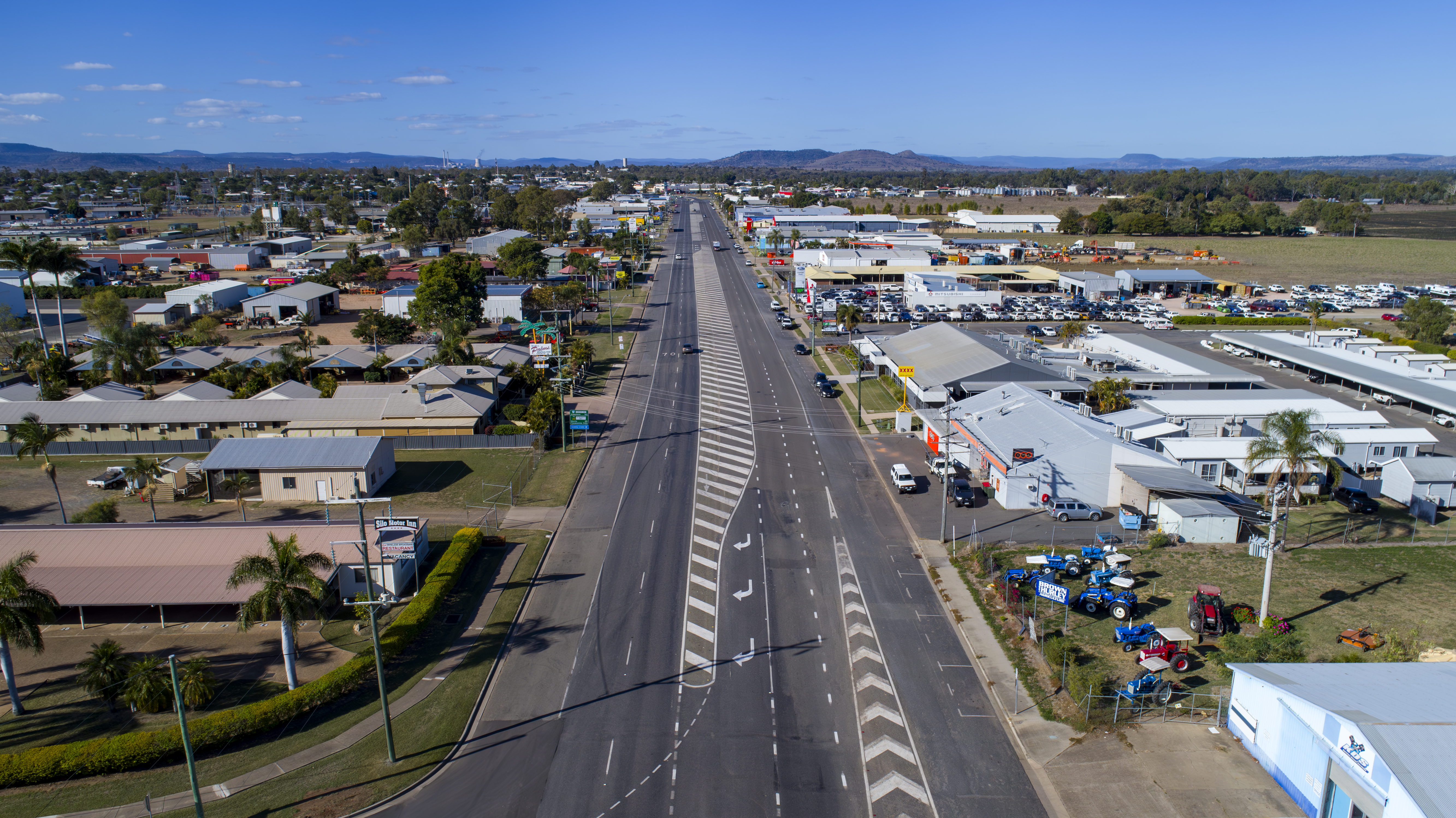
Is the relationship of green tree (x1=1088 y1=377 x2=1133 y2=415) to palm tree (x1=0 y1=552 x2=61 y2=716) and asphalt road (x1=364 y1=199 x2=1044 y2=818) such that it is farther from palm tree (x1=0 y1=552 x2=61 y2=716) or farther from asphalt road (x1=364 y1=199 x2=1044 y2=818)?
palm tree (x1=0 y1=552 x2=61 y2=716)

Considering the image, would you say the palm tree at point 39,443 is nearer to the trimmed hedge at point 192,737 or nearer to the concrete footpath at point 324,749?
the trimmed hedge at point 192,737

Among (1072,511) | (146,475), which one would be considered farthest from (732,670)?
(146,475)

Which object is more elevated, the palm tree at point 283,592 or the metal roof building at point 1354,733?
the palm tree at point 283,592

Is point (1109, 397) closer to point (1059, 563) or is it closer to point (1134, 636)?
point (1059, 563)

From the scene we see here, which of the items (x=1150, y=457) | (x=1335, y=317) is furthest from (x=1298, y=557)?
(x=1335, y=317)

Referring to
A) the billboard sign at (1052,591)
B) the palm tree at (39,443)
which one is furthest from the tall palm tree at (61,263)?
the billboard sign at (1052,591)

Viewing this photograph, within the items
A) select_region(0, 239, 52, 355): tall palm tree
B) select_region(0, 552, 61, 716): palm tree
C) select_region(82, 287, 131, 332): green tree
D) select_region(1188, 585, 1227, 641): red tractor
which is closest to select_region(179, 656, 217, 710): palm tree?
select_region(0, 552, 61, 716): palm tree
